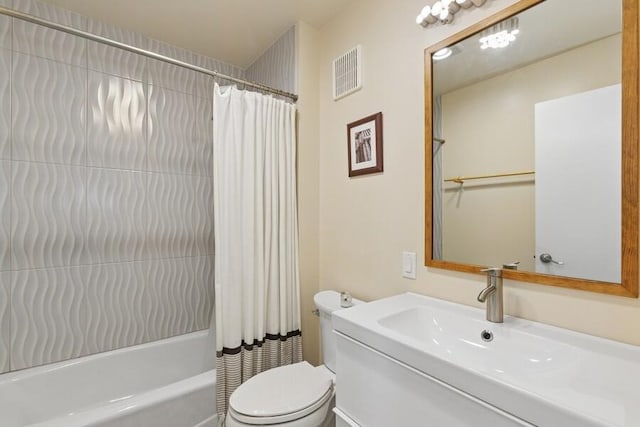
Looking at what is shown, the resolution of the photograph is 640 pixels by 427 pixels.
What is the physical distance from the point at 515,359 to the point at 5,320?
2.49m

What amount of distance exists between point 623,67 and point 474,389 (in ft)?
3.36

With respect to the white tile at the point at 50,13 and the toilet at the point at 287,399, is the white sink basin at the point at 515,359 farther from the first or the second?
the white tile at the point at 50,13

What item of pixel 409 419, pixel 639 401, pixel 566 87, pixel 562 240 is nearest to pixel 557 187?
pixel 562 240

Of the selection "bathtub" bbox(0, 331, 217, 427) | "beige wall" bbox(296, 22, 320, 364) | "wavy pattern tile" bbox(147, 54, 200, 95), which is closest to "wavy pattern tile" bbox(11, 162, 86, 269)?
"bathtub" bbox(0, 331, 217, 427)

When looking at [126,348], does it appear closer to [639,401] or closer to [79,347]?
[79,347]

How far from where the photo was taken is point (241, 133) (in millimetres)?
1691

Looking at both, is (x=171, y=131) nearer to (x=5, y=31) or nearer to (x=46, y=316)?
(x=5, y=31)

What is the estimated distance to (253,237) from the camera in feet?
5.56

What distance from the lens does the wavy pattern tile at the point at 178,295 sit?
211 cm

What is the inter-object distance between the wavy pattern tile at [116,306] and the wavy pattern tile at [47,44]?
132cm

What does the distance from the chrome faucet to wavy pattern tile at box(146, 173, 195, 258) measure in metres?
2.01

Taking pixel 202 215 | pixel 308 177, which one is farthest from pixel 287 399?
pixel 202 215

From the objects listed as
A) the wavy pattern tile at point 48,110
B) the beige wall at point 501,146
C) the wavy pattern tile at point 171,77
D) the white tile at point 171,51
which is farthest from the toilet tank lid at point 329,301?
the white tile at point 171,51

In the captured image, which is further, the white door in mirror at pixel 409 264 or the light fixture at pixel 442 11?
the white door in mirror at pixel 409 264
